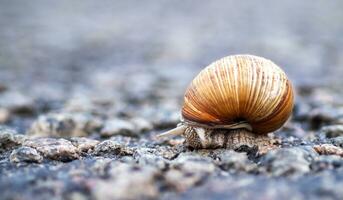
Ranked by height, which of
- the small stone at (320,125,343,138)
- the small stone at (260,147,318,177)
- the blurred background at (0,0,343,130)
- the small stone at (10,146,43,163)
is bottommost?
the small stone at (320,125,343,138)

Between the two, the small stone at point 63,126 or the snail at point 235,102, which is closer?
the snail at point 235,102

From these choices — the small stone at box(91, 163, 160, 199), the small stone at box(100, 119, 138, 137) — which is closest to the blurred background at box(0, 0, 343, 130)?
the small stone at box(100, 119, 138, 137)

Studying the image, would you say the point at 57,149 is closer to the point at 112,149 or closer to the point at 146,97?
the point at 112,149

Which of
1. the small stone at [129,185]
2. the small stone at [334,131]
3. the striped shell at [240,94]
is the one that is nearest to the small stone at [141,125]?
the striped shell at [240,94]

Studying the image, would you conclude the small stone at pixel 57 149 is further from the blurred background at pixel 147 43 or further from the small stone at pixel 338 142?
the blurred background at pixel 147 43

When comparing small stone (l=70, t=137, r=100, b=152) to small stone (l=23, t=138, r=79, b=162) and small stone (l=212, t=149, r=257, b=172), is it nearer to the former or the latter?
small stone (l=23, t=138, r=79, b=162)

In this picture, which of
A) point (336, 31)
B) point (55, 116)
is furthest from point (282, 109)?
point (336, 31)
